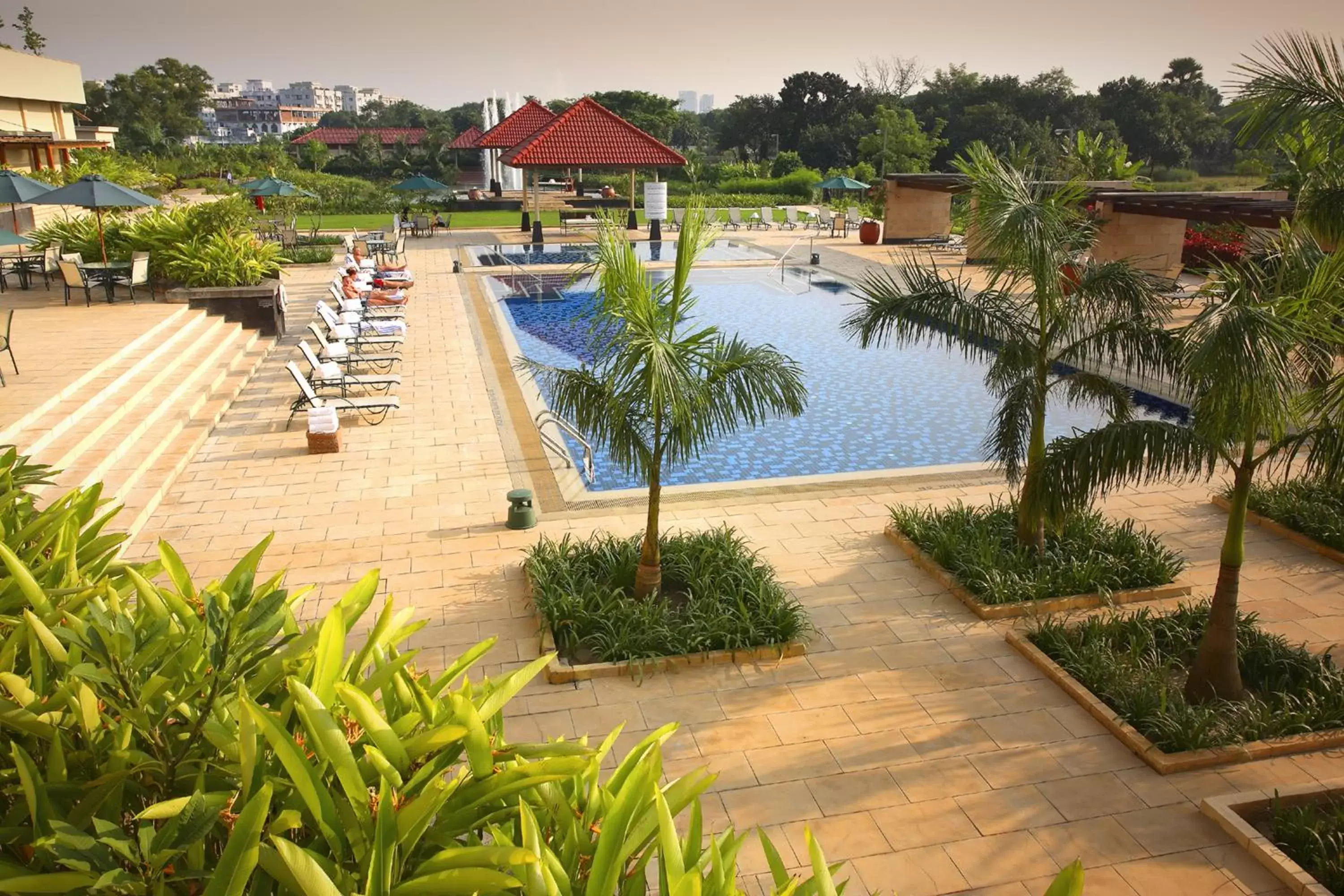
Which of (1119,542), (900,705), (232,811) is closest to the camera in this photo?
(232,811)

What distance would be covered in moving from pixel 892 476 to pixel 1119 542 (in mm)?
2767

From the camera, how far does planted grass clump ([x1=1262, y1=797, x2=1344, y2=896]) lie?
4.52m

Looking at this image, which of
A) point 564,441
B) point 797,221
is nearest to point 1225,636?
point 564,441

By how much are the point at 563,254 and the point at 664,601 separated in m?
21.5

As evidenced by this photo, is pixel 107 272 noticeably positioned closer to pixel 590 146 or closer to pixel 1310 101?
pixel 590 146

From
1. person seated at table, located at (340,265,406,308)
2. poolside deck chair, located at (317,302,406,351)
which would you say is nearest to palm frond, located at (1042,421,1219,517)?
poolside deck chair, located at (317,302,406,351)

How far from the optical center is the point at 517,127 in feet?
111

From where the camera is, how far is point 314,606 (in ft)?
23.5

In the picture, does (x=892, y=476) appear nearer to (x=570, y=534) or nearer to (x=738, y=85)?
(x=570, y=534)

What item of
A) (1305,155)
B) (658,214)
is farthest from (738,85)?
(1305,155)

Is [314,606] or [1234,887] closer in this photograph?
[1234,887]

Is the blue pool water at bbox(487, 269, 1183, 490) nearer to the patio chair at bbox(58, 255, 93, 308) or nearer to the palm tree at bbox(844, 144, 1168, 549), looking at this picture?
the palm tree at bbox(844, 144, 1168, 549)

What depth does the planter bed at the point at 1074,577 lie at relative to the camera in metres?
7.31

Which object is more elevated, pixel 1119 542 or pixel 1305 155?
pixel 1305 155
